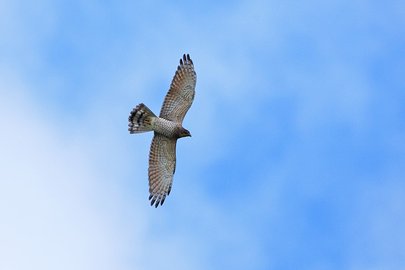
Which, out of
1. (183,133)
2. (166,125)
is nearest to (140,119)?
(166,125)

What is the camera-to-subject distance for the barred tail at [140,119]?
29.9 meters

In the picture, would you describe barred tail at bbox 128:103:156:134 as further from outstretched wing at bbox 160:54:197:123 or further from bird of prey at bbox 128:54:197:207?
outstretched wing at bbox 160:54:197:123

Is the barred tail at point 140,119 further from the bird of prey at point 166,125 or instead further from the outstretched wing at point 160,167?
the outstretched wing at point 160,167

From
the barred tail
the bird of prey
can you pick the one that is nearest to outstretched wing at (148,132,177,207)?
the bird of prey

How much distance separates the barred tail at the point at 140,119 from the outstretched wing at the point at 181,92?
529mm

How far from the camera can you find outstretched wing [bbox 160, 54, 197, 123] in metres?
30.2

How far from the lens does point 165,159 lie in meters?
30.8

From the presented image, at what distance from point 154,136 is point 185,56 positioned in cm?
263

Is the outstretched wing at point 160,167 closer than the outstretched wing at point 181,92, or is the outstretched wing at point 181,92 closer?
the outstretched wing at point 181,92

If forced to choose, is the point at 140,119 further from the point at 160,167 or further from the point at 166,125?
the point at 160,167

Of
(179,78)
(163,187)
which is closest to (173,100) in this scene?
(179,78)

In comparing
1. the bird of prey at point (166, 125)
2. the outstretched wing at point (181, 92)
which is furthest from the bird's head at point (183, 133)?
the outstretched wing at point (181, 92)

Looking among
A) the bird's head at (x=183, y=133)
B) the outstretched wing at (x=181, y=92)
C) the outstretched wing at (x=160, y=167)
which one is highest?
the outstretched wing at (x=181, y=92)

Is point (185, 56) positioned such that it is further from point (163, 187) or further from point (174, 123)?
point (163, 187)
